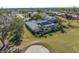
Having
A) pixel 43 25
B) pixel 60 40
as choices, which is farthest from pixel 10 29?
pixel 60 40

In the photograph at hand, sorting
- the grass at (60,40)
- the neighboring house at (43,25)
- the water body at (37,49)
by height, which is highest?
the neighboring house at (43,25)

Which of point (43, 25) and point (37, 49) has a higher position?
point (43, 25)

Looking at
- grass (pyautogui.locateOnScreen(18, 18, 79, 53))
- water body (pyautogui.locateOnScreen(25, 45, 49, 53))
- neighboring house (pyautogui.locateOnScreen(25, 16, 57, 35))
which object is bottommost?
water body (pyautogui.locateOnScreen(25, 45, 49, 53))

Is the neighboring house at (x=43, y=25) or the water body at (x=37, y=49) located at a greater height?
the neighboring house at (x=43, y=25)

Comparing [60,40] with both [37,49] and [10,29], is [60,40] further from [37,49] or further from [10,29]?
[10,29]

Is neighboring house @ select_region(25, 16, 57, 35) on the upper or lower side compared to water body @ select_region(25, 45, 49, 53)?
upper

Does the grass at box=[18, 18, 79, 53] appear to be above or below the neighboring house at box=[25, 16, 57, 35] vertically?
below
